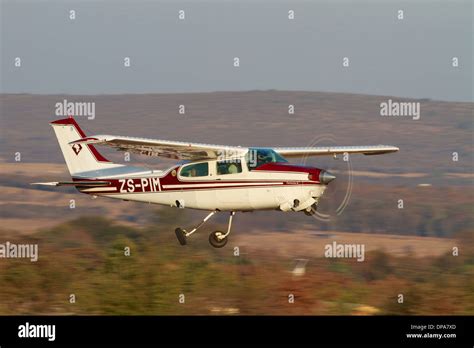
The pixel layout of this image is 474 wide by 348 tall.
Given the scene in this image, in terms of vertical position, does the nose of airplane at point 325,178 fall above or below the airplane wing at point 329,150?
A: below

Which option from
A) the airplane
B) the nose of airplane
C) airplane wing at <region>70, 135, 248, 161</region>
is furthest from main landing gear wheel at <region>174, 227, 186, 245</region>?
the nose of airplane

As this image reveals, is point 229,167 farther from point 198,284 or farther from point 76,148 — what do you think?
point 76,148

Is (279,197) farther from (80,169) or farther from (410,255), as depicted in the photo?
(410,255)

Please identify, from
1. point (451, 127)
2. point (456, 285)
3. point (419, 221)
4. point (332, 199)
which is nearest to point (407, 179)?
point (419, 221)

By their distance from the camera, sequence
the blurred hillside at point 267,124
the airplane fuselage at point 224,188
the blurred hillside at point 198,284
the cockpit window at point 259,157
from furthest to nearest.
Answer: the blurred hillside at point 267,124 < the blurred hillside at point 198,284 < the cockpit window at point 259,157 < the airplane fuselage at point 224,188

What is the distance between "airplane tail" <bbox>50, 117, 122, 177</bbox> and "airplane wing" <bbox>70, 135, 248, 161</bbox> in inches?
84.1

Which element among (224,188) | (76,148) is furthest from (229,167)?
(76,148)

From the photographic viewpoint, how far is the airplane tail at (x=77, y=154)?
29.5 m

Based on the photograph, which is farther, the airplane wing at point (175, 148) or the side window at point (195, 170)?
the side window at point (195, 170)

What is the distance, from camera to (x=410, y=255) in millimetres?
Result: 43469

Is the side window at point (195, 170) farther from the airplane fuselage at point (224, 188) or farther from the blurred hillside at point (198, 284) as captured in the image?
the blurred hillside at point (198, 284)

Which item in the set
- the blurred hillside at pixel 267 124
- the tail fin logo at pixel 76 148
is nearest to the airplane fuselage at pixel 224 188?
the tail fin logo at pixel 76 148

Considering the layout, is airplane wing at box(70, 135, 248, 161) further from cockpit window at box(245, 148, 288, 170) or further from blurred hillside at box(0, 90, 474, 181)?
blurred hillside at box(0, 90, 474, 181)
